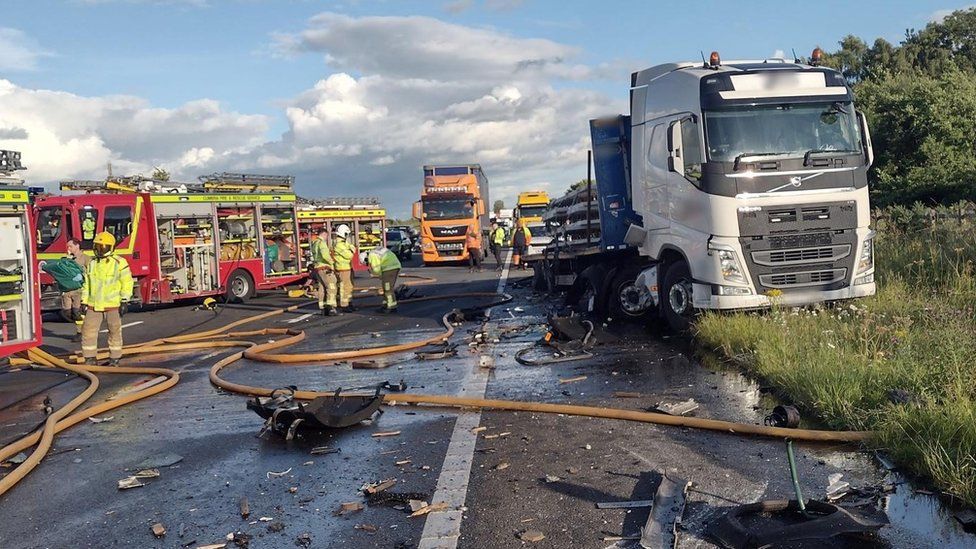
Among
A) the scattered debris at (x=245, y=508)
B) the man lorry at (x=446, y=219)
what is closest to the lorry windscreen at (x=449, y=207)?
the man lorry at (x=446, y=219)

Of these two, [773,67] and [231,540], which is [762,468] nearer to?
[231,540]

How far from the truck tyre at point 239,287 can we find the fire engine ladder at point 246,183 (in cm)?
234

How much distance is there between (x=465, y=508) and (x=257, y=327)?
11.0m

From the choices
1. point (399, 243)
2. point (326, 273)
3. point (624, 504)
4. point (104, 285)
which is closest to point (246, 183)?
point (326, 273)

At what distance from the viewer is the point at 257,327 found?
14.8 metres

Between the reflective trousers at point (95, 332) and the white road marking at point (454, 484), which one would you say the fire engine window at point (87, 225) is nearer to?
the reflective trousers at point (95, 332)

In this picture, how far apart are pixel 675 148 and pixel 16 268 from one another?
769 cm

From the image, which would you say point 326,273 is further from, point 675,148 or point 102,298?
point 675,148

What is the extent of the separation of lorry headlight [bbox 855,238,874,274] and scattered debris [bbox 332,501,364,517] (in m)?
6.98

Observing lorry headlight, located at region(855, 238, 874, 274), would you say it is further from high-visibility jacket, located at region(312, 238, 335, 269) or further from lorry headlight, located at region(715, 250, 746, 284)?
high-visibility jacket, located at region(312, 238, 335, 269)

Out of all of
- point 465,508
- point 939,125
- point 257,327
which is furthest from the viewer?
point 939,125

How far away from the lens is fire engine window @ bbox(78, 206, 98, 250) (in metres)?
17.4

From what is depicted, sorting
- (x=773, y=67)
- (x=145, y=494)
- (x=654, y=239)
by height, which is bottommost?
(x=145, y=494)

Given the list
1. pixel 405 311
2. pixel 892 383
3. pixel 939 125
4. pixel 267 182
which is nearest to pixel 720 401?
pixel 892 383
